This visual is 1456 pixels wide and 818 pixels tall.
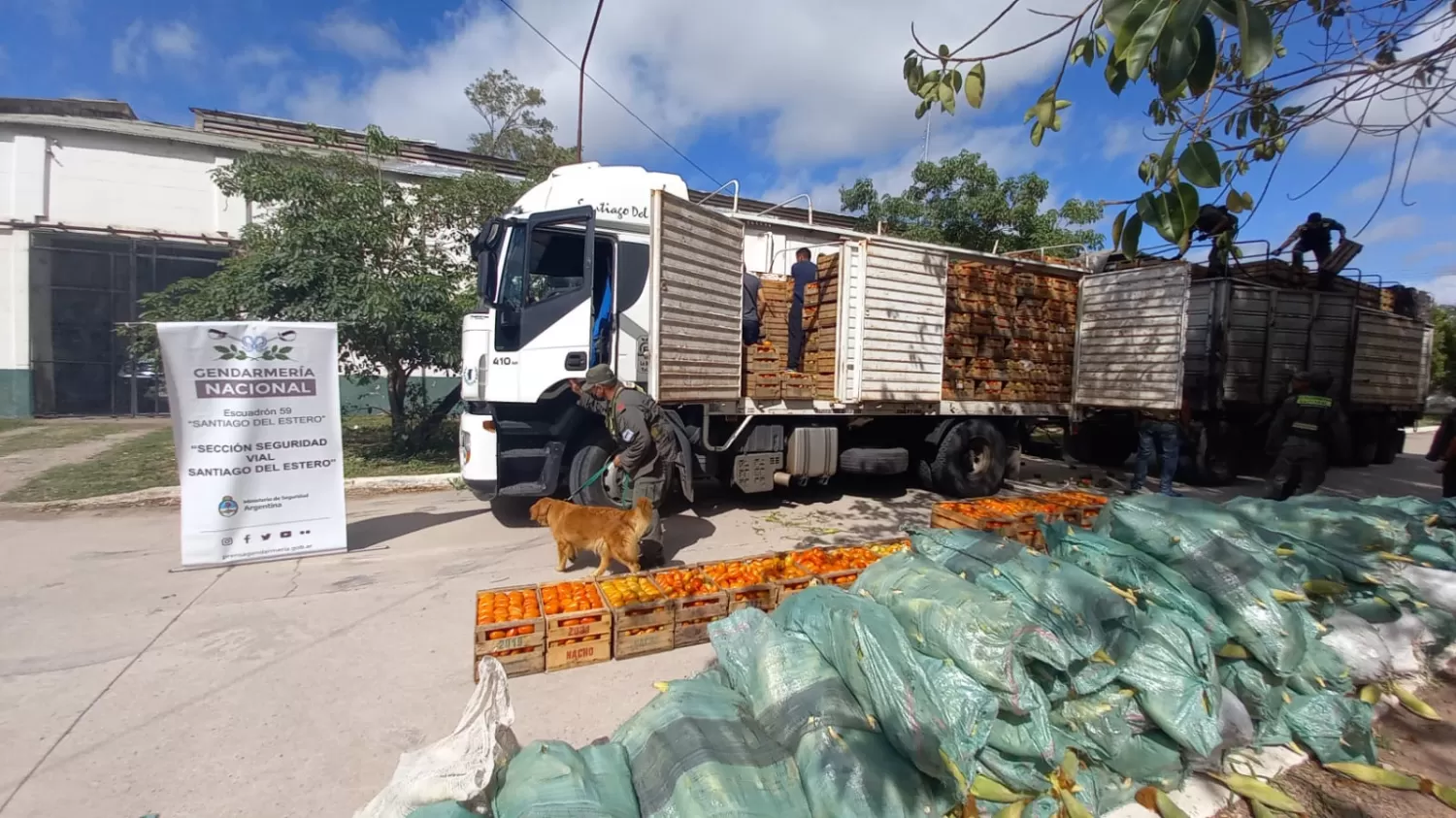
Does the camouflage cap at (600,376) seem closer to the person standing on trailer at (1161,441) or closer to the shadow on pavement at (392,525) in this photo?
the shadow on pavement at (392,525)

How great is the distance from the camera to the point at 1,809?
2.47 meters

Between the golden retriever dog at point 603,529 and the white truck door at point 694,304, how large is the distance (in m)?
1.25

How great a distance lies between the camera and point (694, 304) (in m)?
6.08

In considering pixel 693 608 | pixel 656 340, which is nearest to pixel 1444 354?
pixel 656 340

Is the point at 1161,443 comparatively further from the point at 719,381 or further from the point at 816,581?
the point at 816,581

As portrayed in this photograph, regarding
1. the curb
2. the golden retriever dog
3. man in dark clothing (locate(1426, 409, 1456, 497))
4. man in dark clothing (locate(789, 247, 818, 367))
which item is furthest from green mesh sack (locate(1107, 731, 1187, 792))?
the curb

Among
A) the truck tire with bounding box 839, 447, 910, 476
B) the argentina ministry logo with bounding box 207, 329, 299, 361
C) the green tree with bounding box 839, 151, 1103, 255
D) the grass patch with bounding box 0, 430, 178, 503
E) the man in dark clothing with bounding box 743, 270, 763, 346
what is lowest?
the grass patch with bounding box 0, 430, 178, 503

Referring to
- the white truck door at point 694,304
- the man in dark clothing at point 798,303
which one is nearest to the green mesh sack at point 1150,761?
the white truck door at point 694,304

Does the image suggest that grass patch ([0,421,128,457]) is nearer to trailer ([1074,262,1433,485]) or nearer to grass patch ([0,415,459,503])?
grass patch ([0,415,459,503])

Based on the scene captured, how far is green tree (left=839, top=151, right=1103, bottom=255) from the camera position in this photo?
15445mm

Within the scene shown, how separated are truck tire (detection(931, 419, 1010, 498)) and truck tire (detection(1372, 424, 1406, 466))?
10593 millimetres

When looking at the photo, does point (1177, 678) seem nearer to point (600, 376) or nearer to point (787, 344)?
point (600, 376)

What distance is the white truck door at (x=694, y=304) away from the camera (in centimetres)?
567

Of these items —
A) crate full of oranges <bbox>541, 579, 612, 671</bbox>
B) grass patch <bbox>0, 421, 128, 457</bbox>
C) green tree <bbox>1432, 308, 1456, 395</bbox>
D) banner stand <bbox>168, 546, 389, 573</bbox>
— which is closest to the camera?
crate full of oranges <bbox>541, 579, 612, 671</bbox>
